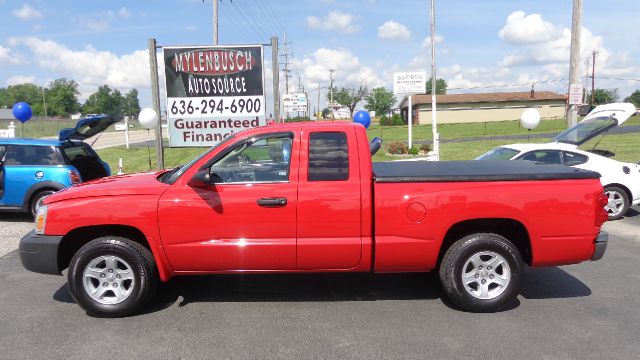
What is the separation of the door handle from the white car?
5.90 meters

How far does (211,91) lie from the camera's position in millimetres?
11086

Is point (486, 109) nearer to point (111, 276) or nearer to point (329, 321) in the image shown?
point (329, 321)

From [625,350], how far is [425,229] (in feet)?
5.77

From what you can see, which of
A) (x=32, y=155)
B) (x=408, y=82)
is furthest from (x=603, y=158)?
(x=408, y=82)

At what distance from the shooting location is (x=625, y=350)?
3.73 meters

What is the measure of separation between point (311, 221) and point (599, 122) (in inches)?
282

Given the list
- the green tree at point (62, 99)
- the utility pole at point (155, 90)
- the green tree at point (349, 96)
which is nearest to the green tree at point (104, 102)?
the green tree at point (62, 99)

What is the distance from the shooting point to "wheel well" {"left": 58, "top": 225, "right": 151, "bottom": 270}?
4.53 m

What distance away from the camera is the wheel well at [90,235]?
453cm

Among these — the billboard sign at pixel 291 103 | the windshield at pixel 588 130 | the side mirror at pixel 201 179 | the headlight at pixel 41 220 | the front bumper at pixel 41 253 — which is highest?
the billboard sign at pixel 291 103

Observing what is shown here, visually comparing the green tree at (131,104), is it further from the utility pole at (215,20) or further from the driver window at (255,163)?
the driver window at (255,163)

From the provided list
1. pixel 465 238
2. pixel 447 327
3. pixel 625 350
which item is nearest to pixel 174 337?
pixel 447 327

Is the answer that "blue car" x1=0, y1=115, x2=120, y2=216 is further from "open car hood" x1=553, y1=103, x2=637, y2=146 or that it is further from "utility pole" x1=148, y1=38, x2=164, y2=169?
"open car hood" x1=553, y1=103, x2=637, y2=146

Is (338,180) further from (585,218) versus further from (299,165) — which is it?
(585,218)
